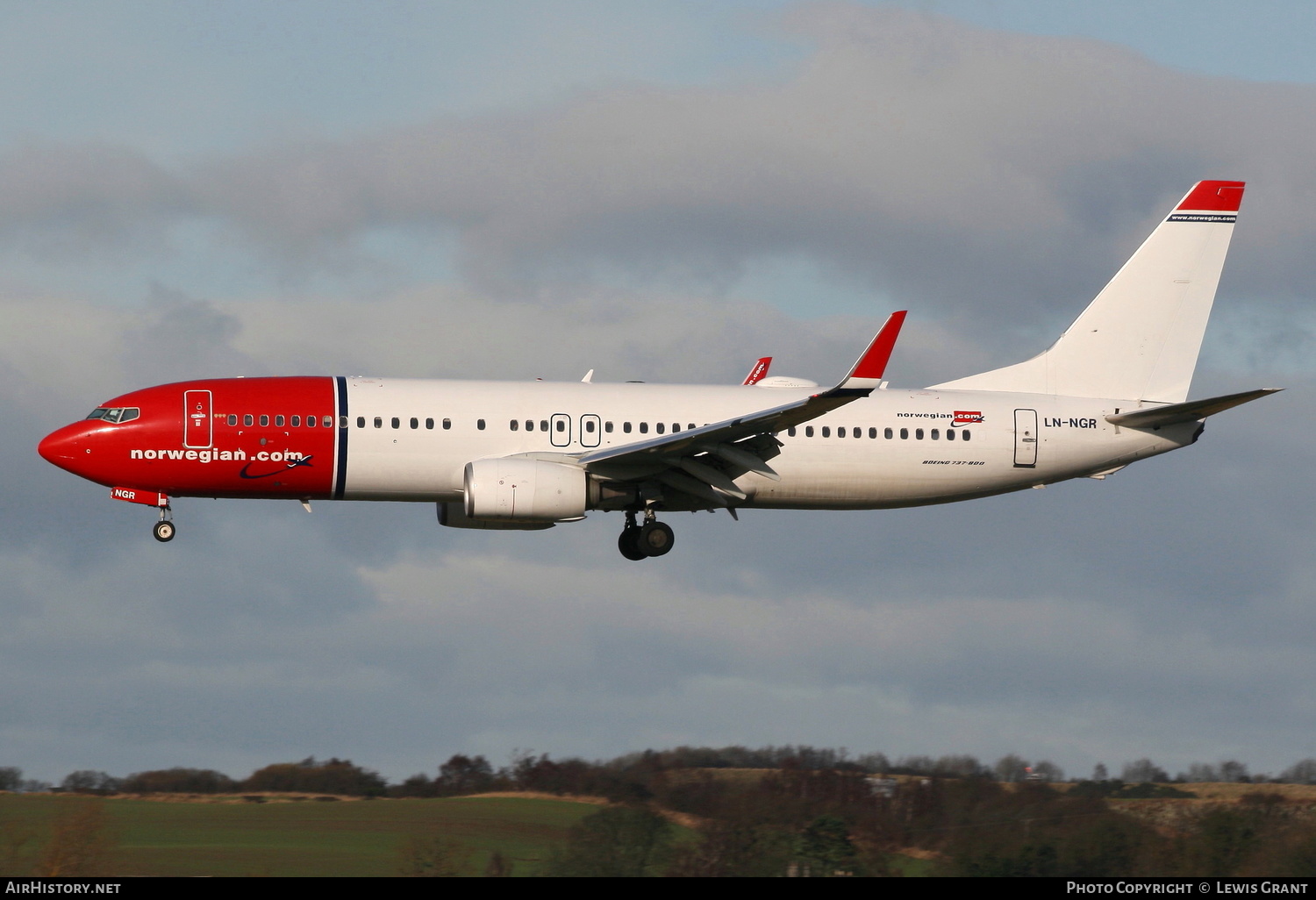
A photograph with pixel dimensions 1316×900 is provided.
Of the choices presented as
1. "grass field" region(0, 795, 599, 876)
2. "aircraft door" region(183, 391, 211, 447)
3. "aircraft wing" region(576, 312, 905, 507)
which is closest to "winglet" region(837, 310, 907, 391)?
"aircraft wing" region(576, 312, 905, 507)

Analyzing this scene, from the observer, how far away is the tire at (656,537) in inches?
1793

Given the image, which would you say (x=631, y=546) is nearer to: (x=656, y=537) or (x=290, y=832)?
(x=656, y=537)

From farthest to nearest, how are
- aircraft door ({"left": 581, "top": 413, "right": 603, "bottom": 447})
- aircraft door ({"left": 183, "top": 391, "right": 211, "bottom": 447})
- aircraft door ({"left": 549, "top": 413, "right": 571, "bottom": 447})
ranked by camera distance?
aircraft door ({"left": 581, "top": 413, "right": 603, "bottom": 447})
aircraft door ({"left": 549, "top": 413, "right": 571, "bottom": 447})
aircraft door ({"left": 183, "top": 391, "right": 211, "bottom": 447})

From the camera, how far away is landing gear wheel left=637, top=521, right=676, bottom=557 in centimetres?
4553

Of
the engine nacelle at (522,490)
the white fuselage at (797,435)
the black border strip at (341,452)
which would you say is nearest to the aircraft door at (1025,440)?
the white fuselage at (797,435)

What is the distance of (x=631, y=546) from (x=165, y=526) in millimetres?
12390

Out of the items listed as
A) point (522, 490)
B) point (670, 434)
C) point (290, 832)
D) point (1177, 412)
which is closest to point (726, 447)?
point (670, 434)

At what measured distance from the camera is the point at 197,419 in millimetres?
42500

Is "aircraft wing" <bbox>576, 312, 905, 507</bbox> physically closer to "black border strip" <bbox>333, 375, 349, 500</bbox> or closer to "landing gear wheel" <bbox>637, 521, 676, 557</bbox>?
"landing gear wheel" <bbox>637, 521, 676, 557</bbox>

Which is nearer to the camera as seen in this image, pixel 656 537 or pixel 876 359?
pixel 876 359

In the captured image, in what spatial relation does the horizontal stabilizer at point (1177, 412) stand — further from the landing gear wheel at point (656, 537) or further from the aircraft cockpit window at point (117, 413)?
the aircraft cockpit window at point (117, 413)

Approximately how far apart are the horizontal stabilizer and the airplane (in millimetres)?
87
